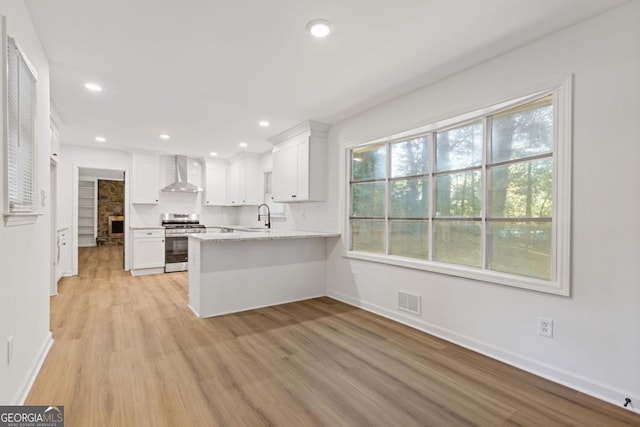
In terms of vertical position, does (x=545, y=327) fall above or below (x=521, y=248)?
below

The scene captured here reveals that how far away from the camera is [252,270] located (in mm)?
3863

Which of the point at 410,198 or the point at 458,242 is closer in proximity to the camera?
the point at 458,242

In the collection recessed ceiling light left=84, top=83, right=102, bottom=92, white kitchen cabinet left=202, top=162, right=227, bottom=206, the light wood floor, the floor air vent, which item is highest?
recessed ceiling light left=84, top=83, right=102, bottom=92

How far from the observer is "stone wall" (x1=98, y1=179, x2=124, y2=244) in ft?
34.5

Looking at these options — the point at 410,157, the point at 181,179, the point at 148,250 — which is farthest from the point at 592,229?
the point at 181,179

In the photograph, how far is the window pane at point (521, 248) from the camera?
235 centimetres

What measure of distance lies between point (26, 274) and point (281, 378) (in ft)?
6.18

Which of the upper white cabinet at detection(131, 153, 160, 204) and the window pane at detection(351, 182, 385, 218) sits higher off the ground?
the upper white cabinet at detection(131, 153, 160, 204)

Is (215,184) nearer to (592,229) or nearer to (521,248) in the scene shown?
(521,248)

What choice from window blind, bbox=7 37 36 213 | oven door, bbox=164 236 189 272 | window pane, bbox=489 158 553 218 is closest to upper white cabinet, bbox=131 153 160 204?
oven door, bbox=164 236 189 272

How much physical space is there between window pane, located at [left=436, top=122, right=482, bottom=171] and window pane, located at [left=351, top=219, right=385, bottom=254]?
1091 millimetres

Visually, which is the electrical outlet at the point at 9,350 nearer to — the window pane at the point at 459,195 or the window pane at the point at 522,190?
the window pane at the point at 459,195

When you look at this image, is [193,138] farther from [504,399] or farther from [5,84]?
[504,399]

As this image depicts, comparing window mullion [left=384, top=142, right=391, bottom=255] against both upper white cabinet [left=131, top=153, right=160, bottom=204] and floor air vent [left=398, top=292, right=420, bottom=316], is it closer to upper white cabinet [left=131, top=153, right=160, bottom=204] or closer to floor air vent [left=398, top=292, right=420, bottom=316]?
floor air vent [left=398, top=292, right=420, bottom=316]
